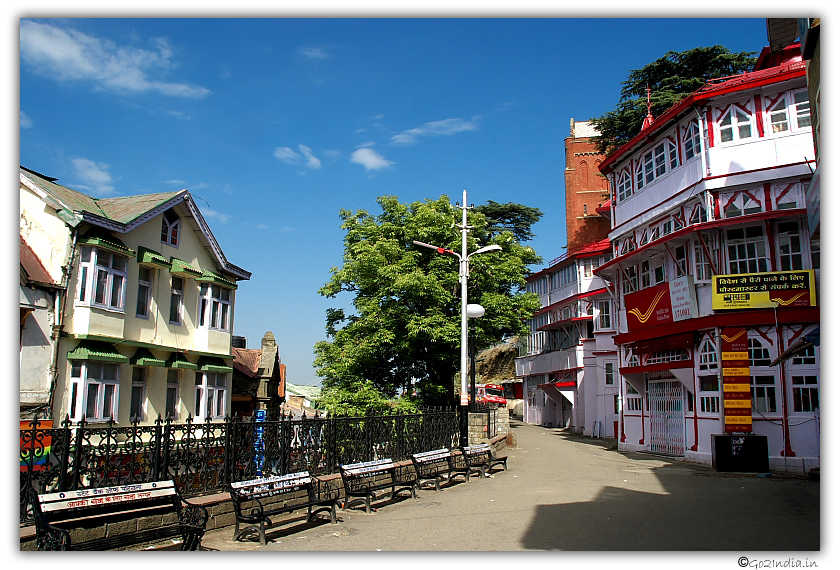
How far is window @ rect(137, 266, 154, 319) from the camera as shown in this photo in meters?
19.8

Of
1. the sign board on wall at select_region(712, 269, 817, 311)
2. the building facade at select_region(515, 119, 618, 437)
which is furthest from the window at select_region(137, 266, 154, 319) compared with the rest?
the building facade at select_region(515, 119, 618, 437)

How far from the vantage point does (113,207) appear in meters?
20.2

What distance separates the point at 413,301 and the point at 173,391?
933 centimetres

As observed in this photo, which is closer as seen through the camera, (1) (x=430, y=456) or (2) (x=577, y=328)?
(1) (x=430, y=456)

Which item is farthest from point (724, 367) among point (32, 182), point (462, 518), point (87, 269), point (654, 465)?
point (32, 182)

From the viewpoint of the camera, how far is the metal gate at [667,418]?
21.6 metres

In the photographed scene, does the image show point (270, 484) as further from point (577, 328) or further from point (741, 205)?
point (577, 328)

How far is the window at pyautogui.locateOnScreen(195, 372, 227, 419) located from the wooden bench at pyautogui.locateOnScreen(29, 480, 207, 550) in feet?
49.0

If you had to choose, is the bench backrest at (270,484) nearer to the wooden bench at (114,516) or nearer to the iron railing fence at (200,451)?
the iron railing fence at (200,451)

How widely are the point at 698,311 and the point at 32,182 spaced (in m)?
19.1

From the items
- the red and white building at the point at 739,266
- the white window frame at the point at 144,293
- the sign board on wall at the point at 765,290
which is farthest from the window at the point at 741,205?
the white window frame at the point at 144,293

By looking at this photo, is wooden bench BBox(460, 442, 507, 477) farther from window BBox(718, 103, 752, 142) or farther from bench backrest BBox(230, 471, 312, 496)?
window BBox(718, 103, 752, 142)

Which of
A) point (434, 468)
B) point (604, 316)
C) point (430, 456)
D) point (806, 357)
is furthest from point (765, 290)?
point (604, 316)

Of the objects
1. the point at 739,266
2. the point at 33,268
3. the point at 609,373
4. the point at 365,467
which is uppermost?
the point at 739,266
